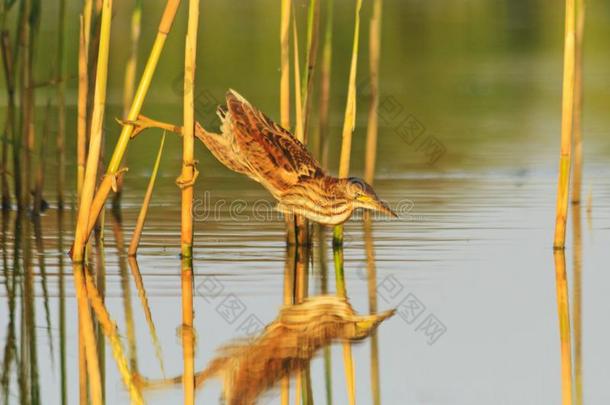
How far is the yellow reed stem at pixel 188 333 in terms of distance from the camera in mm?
7477

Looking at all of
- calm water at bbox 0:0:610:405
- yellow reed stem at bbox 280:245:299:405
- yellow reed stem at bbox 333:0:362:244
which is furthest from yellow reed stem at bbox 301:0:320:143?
calm water at bbox 0:0:610:405

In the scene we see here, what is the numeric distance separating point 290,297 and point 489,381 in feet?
8.25

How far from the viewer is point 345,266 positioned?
10.9 m

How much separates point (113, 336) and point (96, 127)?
2.06 metres

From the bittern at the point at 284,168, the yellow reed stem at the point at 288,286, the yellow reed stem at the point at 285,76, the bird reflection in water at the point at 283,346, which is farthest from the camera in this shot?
the yellow reed stem at the point at 285,76

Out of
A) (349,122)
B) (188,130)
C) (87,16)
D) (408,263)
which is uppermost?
(87,16)

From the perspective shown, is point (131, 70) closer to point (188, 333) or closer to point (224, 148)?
point (224, 148)

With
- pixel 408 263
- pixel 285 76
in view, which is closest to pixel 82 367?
pixel 408 263

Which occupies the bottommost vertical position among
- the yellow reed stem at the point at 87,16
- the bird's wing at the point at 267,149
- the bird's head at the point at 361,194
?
the bird's head at the point at 361,194

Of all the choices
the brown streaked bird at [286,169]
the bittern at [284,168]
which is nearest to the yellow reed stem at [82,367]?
the bittern at [284,168]

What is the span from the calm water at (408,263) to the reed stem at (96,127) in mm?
421

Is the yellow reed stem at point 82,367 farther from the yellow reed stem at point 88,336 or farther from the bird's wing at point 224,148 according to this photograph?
the bird's wing at point 224,148

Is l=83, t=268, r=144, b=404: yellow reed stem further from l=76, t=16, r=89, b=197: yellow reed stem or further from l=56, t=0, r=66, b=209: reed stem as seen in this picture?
l=56, t=0, r=66, b=209: reed stem

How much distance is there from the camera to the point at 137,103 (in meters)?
10.2
